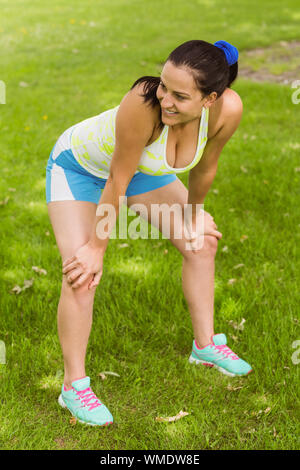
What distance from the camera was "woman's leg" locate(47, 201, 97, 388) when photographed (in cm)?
229

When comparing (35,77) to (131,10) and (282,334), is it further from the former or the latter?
(282,334)

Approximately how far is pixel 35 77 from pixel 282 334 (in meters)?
6.22

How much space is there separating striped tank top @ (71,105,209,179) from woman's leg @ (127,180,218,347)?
268 millimetres

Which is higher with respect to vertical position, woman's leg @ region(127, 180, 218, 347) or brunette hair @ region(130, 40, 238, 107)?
brunette hair @ region(130, 40, 238, 107)

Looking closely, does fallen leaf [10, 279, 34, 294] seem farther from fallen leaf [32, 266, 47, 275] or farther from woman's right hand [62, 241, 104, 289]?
woman's right hand [62, 241, 104, 289]

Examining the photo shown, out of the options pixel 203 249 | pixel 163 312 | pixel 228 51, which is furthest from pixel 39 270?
pixel 228 51

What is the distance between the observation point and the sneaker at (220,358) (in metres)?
2.71

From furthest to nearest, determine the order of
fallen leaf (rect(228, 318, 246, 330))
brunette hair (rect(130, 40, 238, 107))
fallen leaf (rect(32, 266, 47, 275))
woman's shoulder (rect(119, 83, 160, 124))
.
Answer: fallen leaf (rect(32, 266, 47, 275)) → fallen leaf (rect(228, 318, 246, 330)) → woman's shoulder (rect(119, 83, 160, 124)) → brunette hair (rect(130, 40, 238, 107))

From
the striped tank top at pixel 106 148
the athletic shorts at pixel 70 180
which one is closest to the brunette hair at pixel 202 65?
the striped tank top at pixel 106 148

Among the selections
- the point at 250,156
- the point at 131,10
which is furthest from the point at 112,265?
the point at 131,10

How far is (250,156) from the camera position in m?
5.08

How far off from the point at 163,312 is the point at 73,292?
969 mm

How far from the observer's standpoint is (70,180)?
2.41 metres

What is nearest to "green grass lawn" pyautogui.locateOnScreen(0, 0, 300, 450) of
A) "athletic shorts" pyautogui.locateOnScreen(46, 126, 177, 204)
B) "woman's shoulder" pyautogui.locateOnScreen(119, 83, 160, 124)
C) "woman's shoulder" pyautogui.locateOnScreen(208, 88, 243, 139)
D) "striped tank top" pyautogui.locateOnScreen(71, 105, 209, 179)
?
"athletic shorts" pyautogui.locateOnScreen(46, 126, 177, 204)
